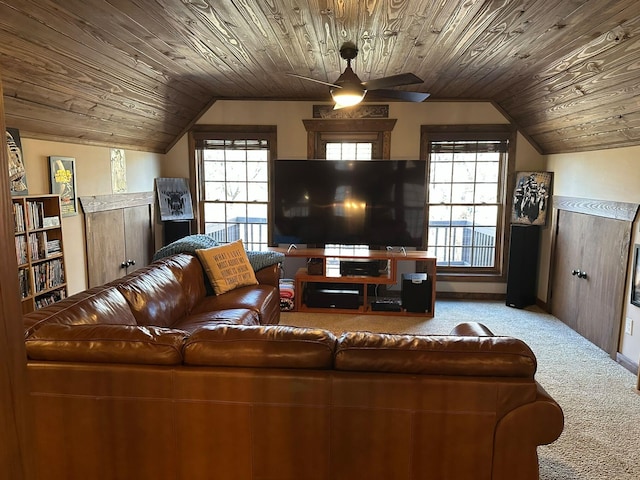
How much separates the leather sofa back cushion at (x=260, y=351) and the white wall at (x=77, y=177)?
2.59m

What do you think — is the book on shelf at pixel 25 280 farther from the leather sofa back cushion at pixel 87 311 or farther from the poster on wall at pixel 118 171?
the poster on wall at pixel 118 171

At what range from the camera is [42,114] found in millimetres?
3154

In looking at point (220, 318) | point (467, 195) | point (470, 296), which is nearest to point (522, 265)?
point (470, 296)

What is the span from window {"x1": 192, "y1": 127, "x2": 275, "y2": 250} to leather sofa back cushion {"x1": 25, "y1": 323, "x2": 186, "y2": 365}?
4012mm

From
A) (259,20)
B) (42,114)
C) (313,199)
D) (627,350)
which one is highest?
(259,20)

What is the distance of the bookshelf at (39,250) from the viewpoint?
118 inches

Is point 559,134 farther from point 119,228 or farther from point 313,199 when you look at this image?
Answer: point 119,228

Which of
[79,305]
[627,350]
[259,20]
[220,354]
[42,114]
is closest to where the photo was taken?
[220,354]

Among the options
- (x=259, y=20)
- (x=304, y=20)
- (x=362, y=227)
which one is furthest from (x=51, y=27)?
(x=362, y=227)

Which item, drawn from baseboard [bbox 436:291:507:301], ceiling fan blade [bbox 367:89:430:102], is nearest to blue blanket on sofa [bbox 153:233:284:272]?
ceiling fan blade [bbox 367:89:430:102]

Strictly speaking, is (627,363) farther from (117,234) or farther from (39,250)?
(117,234)

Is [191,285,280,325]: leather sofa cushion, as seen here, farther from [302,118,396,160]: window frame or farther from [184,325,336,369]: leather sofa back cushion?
[302,118,396,160]: window frame

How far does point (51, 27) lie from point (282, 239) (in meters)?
3.17

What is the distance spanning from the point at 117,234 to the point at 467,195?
4.34 metres
